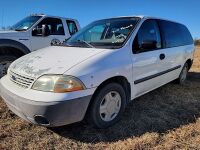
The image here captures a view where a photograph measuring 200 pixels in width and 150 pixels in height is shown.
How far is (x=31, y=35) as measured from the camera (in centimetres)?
655

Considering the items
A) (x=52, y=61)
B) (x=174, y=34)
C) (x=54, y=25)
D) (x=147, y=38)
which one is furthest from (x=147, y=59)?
(x=54, y=25)

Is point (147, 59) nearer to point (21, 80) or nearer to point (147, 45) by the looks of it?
point (147, 45)

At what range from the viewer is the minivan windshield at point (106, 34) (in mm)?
4096

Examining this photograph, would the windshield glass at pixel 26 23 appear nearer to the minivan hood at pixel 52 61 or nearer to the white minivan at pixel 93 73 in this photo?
the white minivan at pixel 93 73

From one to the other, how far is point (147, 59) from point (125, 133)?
1.39 meters

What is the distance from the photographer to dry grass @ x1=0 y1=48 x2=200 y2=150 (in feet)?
11.0

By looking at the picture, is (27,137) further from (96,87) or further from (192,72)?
(192,72)

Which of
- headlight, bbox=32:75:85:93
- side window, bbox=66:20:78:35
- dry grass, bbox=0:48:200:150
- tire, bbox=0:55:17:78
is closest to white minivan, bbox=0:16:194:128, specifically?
headlight, bbox=32:75:85:93

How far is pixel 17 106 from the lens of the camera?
3.36 m

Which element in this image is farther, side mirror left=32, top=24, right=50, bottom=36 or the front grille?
side mirror left=32, top=24, right=50, bottom=36

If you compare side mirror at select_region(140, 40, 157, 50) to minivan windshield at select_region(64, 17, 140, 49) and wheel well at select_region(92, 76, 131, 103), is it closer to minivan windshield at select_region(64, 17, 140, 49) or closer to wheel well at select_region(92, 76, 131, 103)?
minivan windshield at select_region(64, 17, 140, 49)

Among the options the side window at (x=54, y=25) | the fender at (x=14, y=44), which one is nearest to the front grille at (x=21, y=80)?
the fender at (x=14, y=44)

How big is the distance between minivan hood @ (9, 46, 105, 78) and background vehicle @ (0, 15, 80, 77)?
220 centimetres

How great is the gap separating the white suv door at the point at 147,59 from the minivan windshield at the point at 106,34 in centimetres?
22
